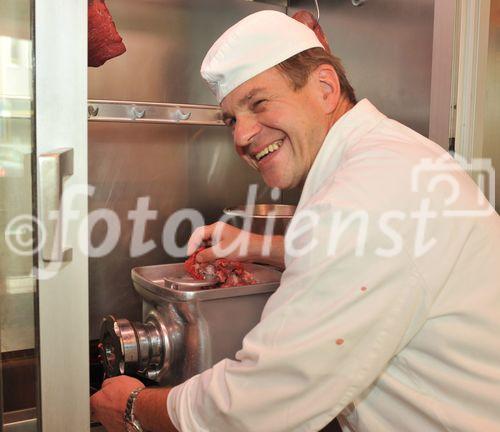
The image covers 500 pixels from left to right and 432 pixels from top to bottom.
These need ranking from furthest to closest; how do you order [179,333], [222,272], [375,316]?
1. [222,272]
2. [179,333]
3. [375,316]

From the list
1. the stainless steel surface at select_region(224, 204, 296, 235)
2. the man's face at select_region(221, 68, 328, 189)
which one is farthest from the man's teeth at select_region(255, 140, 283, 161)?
the stainless steel surface at select_region(224, 204, 296, 235)

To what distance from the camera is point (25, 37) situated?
2.55 ft

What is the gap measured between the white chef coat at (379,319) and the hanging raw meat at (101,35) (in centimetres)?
63

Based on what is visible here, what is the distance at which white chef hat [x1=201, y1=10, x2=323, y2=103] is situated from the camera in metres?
0.97

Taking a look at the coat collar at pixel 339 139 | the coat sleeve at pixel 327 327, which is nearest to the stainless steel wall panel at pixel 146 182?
the coat collar at pixel 339 139

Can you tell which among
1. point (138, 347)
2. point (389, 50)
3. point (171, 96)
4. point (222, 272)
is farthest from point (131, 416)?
point (389, 50)

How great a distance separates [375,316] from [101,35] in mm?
821

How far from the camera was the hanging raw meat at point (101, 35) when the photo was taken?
117cm

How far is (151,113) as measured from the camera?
138 cm

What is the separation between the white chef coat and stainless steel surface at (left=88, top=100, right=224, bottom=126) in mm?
659

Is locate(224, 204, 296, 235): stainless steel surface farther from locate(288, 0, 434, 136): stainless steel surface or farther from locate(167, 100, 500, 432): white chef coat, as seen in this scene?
locate(167, 100, 500, 432): white chef coat

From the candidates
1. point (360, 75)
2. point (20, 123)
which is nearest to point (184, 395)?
point (20, 123)

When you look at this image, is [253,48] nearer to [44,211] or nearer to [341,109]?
[341,109]

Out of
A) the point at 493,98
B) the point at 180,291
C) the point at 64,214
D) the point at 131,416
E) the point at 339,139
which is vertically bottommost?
the point at 131,416
